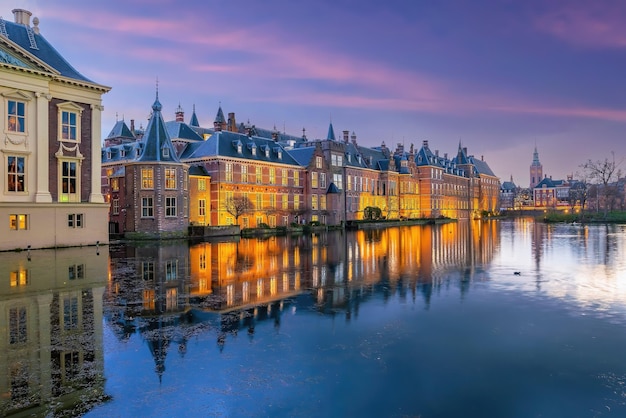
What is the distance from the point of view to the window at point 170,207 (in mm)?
46094

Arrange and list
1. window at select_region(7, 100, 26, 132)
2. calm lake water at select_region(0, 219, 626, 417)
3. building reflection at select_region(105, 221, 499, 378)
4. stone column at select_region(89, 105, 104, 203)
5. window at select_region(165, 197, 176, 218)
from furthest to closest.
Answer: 1. window at select_region(165, 197, 176, 218)
2. stone column at select_region(89, 105, 104, 203)
3. window at select_region(7, 100, 26, 132)
4. building reflection at select_region(105, 221, 499, 378)
5. calm lake water at select_region(0, 219, 626, 417)

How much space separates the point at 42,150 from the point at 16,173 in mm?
2287

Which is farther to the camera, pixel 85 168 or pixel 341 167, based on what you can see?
pixel 341 167

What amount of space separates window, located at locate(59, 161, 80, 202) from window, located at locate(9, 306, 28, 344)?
79.7 ft

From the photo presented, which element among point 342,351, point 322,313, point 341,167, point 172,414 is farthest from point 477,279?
point 341,167

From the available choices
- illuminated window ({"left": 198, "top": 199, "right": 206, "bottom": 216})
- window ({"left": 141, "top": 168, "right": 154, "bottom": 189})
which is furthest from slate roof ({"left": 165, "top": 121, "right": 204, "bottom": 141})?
window ({"left": 141, "top": 168, "right": 154, "bottom": 189})

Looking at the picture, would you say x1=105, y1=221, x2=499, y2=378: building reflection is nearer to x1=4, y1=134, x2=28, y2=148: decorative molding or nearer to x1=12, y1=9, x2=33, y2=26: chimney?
x1=4, y1=134, x2=28, y2=148: decorative molding

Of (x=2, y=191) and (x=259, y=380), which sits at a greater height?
(x=2, y=191)

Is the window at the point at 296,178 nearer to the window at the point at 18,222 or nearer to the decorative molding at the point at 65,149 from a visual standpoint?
the decorative molding at the point at 65,149

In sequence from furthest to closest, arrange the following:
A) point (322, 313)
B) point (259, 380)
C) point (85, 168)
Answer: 1. point (85, 168)
2. point (322, 313)
3. point (259, 380)

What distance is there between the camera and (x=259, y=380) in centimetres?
767

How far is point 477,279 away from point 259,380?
43.1 ft

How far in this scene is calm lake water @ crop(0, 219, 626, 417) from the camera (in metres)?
6.88

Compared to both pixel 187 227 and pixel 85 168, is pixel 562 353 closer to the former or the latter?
pixel 85 168
